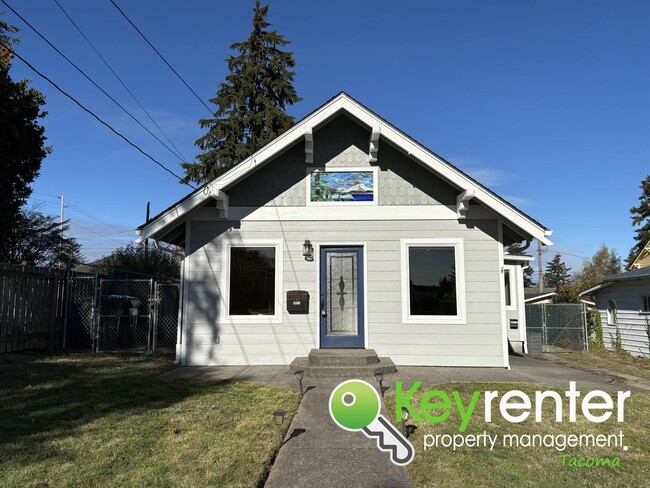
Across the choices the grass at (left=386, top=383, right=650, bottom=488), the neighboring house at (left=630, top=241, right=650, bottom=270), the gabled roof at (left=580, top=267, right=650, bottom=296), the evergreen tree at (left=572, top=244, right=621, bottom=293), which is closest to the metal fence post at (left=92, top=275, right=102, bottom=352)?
the grass at (left=386, top=383, right=650, bottom=488)

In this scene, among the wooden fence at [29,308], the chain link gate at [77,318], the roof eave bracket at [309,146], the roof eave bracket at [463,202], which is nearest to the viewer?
the roof eave bracket at [463,202]

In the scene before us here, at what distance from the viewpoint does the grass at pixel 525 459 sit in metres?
3.63

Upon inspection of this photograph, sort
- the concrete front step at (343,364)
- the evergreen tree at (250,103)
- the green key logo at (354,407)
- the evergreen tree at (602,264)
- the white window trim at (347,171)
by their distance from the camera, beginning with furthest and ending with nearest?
the evergreen tree at (602,264) → the evergreen tree at (250,103) → the white window trim at (347,171) → the concrete front step at (343,364) → the green key logo at (354,407)

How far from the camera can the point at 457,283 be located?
895 cm

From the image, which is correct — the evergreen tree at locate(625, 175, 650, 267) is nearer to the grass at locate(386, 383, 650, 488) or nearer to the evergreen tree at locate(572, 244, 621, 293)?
the evergreen tree at locate(572, 244, 621, 293)

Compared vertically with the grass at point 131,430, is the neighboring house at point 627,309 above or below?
above

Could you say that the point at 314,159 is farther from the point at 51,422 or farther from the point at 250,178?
the point at 51,422

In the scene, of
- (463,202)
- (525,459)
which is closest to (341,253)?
(463,202)

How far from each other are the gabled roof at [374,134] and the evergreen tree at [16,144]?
265 inches

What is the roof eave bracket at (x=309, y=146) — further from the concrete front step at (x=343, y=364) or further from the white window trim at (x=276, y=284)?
the concrete front step at (x=343, y=364)

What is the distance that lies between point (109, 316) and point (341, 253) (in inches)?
231

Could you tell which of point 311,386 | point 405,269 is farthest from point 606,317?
point 311,386

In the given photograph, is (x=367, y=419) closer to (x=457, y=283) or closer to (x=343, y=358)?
(x=343, y=358)

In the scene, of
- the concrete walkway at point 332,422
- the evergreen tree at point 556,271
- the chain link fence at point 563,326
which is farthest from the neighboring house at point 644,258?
the evergreen tree at point 556,271
